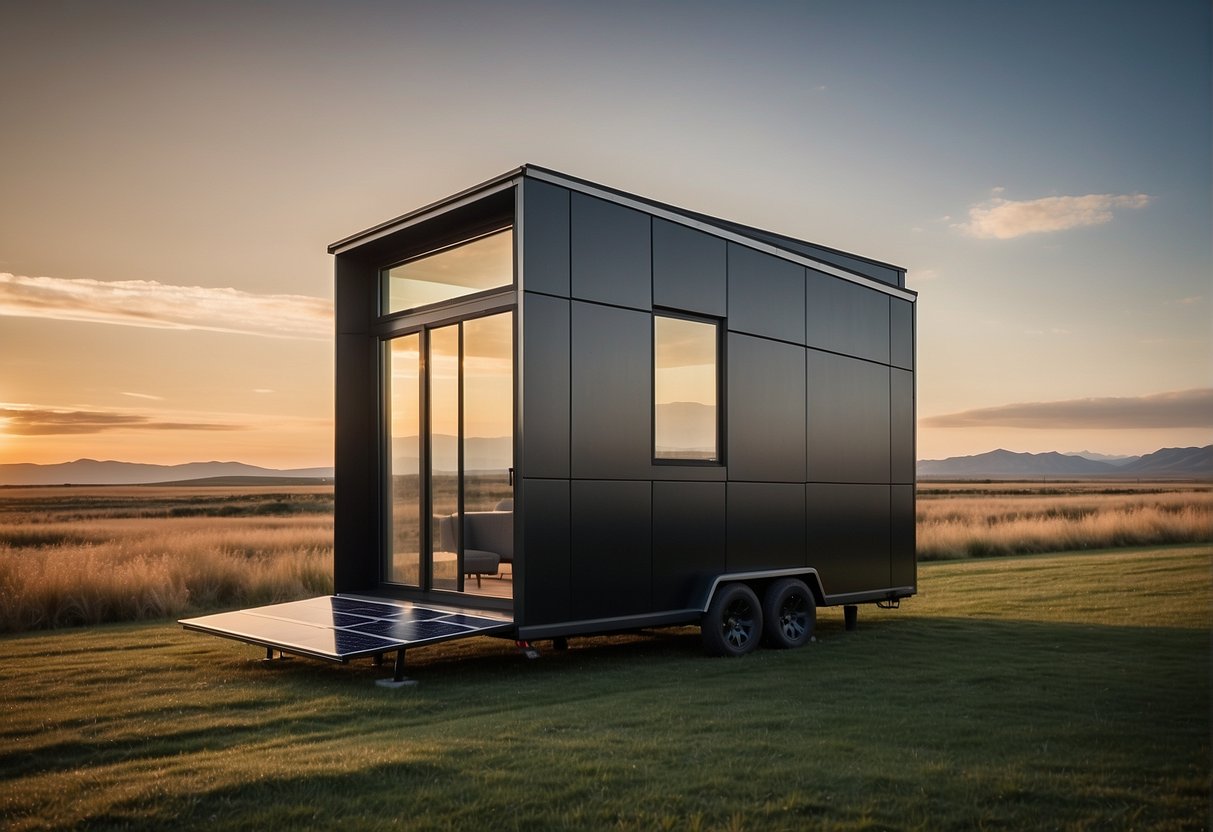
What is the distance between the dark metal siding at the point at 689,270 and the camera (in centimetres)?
878

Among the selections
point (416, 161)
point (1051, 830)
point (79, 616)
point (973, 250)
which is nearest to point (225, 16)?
point (416, 161)

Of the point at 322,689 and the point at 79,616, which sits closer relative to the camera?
the point at 322,689

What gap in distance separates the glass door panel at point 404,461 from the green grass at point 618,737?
3.11 feet

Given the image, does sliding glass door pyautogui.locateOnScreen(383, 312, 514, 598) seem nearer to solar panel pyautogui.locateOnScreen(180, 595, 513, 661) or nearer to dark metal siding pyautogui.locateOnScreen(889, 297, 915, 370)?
solar panel pyautogui.locateOnScreen(180, 595, 513, 661)

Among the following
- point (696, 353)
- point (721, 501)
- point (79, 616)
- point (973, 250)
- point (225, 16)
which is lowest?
point (79, 616)

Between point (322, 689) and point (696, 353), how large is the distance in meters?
4.46

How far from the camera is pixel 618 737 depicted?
5660 millimetres

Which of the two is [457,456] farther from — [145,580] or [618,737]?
[145,580]

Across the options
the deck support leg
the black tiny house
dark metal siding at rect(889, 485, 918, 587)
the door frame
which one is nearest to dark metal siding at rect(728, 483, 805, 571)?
the black tiny house

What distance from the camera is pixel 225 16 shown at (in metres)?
11.9

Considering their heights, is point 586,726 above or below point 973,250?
below

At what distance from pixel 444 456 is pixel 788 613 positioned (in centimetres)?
381

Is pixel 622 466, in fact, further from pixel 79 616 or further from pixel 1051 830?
pixel 79 616

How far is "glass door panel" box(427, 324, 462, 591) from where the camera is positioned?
8.96 metres
